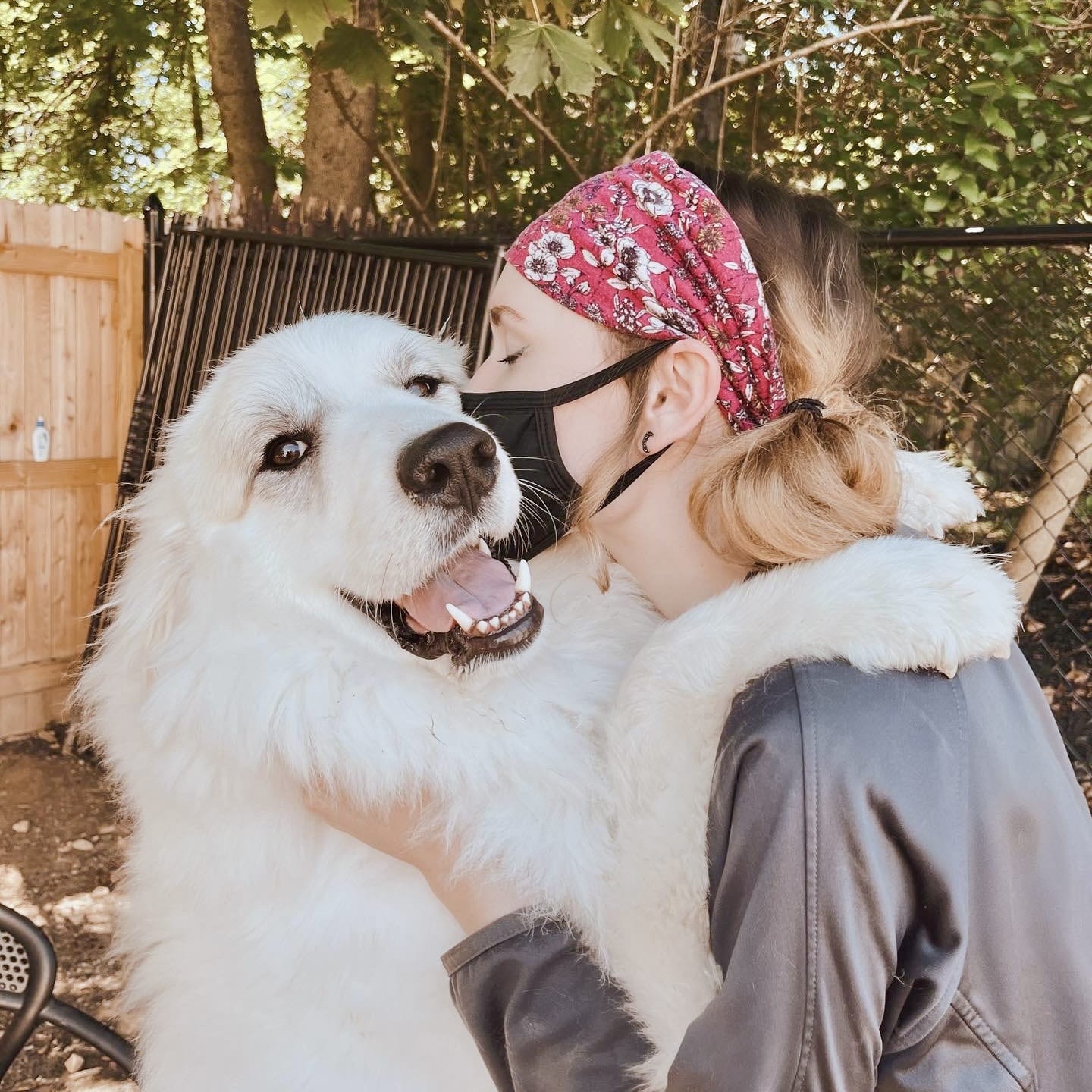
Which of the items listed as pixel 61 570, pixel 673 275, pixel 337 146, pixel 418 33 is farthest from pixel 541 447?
pixel 61 570

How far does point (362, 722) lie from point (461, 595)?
0.29 metres

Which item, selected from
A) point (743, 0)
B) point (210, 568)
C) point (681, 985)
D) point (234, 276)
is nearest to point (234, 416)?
point (210, 568)

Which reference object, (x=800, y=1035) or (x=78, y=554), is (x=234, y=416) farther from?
(x=78, y=554)

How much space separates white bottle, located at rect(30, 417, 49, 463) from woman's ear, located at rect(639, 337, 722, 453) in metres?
4.82

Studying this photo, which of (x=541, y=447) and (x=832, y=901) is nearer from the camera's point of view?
(x=832, y=901)

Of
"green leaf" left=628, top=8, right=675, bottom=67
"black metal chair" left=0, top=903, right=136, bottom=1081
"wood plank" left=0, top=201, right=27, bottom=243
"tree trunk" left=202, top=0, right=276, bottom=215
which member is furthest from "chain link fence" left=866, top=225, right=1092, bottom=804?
"wood plank" left=0, top=201, right=27, bottom=243

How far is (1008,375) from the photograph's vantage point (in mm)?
4258

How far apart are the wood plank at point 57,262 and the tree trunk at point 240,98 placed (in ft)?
2.87

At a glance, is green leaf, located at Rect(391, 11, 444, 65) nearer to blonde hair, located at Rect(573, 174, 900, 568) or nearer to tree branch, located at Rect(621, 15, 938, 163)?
tree branch, located at Rect(621, 15, 938, 163)

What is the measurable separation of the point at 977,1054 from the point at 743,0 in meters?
5.23

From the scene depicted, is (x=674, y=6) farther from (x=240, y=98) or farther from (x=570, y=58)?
(x=240, y=98)

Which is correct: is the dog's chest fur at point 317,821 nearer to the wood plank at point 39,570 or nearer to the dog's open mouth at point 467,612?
the dog's open mouth at point 467,612

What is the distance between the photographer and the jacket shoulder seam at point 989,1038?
1257 mm

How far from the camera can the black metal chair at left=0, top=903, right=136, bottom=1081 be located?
1836mm
